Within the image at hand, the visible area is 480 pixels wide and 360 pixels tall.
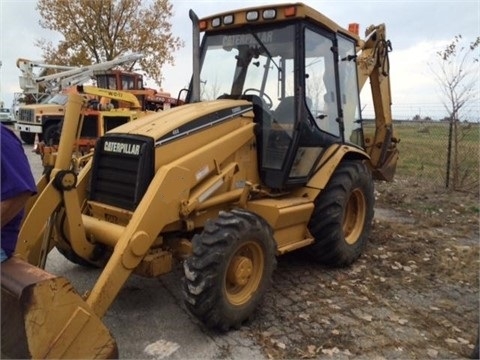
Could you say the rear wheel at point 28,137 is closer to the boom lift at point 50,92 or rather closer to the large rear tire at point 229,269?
the boom lift at point 50,92

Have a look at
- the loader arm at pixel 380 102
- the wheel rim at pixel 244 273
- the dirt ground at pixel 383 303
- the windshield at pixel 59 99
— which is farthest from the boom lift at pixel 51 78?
the wheel rim at pixel 244 273

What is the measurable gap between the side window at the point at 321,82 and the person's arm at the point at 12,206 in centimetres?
306

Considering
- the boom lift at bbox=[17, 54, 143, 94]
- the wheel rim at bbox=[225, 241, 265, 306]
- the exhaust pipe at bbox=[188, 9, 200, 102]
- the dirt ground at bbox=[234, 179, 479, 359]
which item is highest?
the boom lift at bbox=[17, 54, 143, 94]

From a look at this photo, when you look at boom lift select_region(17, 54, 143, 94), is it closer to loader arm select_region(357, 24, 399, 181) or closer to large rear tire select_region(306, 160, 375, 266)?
loader arm select_region(357, 24, 399, 181)

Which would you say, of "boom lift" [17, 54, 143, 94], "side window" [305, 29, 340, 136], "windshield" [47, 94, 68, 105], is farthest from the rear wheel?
"side window" [305, 29, 340, 136]

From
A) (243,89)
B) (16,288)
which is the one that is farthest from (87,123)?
(16,288)

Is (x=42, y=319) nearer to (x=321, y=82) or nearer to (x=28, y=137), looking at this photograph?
(x=321, y=82)

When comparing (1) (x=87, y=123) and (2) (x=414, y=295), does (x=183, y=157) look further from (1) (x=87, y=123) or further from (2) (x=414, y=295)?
(1) (x=87, y=123)

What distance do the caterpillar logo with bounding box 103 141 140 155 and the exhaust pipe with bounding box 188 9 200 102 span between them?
4.58 feet

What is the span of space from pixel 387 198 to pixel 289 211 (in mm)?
5074

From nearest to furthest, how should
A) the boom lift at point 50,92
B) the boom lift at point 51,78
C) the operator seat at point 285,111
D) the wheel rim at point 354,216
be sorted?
the operator seat at point 285,111, the wheel rim at point 354,216, the boom lift at point 50,92, the boom lift at point 51,78

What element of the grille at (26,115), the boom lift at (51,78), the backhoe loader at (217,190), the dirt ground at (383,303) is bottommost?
the dirt ground at (383,303)

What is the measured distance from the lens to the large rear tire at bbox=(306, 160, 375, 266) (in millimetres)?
4918

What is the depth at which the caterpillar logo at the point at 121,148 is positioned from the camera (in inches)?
155
